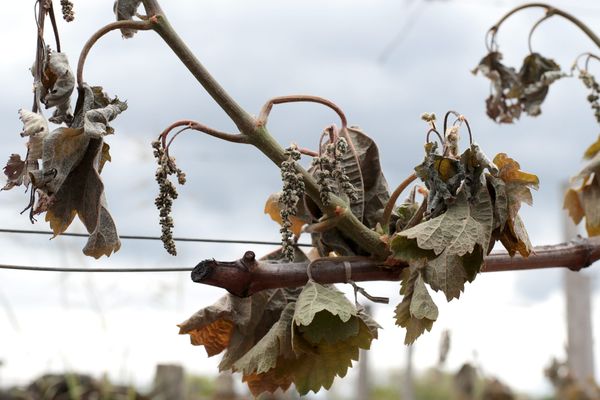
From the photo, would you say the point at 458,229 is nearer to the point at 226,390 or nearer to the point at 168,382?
the point at 168,382

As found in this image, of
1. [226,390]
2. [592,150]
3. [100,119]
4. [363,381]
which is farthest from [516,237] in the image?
[363,381]

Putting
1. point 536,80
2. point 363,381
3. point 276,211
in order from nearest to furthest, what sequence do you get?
point 276,211 → point 536,80 → point 363,381

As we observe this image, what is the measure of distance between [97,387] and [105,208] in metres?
2.21

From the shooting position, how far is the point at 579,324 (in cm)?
385

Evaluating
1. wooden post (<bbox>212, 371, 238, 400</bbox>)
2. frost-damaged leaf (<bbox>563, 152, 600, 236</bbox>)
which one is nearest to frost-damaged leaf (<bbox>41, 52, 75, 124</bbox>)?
frost-damaged leaf (<bbox>563, 152, 600, 236</bbox>)

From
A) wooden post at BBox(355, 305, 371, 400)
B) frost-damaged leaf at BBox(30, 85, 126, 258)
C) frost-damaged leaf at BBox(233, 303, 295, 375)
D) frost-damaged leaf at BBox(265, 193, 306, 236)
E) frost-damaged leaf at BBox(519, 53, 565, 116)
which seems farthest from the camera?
wooden post at BBox(355, 305, 371, 400)

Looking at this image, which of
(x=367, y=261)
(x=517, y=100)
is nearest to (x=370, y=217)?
(x=367, y=261)

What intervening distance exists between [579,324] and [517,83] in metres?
2.76

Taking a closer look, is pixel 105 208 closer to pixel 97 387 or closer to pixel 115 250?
pixel 115 250

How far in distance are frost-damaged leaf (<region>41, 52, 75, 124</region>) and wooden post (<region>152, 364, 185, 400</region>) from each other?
224 cm

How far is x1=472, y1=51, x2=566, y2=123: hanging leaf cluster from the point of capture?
4.33 ft

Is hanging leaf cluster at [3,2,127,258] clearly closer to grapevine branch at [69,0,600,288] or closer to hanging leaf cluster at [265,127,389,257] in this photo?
grapevine branch at [69,0,600,288]

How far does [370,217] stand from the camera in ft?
3.00

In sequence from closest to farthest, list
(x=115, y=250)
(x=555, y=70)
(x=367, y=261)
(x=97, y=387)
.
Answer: (x=115, y=250) → (x=367, y=261) → (x=555, y=70) → (x=97, y=387)
